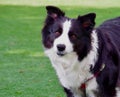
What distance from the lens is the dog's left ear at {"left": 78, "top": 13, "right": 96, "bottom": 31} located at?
5.54 metres

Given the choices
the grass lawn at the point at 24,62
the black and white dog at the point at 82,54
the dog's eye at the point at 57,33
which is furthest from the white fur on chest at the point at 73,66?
the grass lawn at the point at 24,62

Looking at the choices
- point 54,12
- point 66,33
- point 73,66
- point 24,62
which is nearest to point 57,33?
point 66,33

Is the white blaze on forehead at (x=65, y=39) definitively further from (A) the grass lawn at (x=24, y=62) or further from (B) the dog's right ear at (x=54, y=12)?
(A) the grass lawn at (x=24, y=62)

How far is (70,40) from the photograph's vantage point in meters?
5.33

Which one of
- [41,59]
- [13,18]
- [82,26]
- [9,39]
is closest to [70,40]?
[82,26]

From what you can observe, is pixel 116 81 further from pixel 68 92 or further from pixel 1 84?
pixel 1 84

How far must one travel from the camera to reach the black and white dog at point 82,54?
17.7 ft

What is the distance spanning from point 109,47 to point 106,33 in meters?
0.25

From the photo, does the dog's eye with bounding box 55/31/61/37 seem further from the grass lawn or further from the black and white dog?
the grass lawn

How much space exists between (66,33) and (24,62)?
14.2 ft

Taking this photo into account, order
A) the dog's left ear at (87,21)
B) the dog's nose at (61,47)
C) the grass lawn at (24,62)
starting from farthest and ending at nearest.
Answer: the grass lawn at (24,62), the dog's left ear at (87,21), the dog's nose at (61,47)

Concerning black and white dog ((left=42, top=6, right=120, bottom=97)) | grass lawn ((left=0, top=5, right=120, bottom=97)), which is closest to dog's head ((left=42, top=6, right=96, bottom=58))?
→ black and white dog ((left=42, top=6, right=120, bottom=97))

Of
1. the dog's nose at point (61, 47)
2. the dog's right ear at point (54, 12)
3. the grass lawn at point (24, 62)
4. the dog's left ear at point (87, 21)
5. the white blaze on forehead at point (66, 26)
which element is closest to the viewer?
the dog's nose at point (61, 47)

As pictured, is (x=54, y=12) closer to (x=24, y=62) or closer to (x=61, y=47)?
(x=61, y=47)
